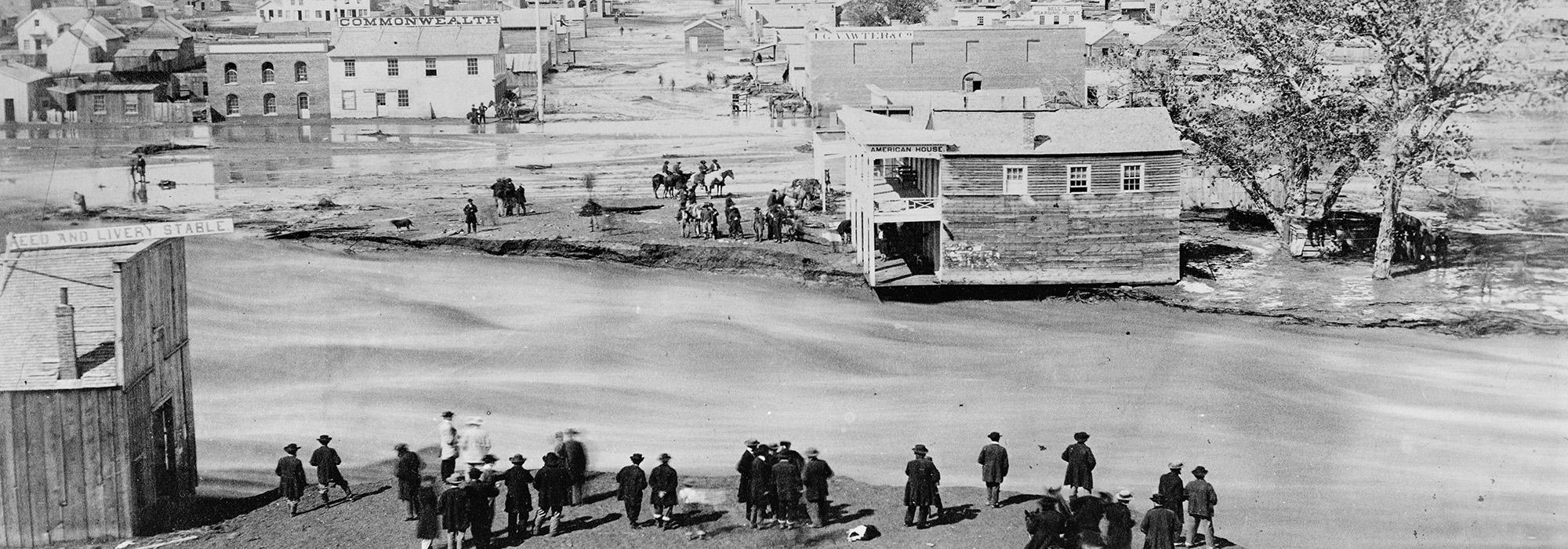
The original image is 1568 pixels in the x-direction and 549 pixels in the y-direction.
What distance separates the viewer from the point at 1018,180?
38375 millimetres

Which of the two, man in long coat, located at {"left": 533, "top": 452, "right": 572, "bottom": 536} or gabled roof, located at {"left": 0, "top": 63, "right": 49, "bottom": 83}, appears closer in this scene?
man in long coat, located at {"left": 533, "top": 452, "right": 572, "bottom": 536}

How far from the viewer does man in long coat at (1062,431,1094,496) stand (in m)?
22.9

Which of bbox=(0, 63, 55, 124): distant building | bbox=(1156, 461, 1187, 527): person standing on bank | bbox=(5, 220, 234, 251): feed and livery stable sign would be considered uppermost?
bbox=(0, 63, 55, 124): distant building

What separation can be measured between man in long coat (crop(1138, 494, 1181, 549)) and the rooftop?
179ft

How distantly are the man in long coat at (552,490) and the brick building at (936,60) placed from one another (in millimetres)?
50698

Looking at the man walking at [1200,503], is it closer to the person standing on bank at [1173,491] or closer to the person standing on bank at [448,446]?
the person standing on bank at [1173,491]

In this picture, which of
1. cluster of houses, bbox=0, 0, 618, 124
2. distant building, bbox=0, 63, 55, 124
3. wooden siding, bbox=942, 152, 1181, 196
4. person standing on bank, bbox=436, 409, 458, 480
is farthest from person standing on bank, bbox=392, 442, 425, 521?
cluster of houses, bbox=0, 0, 618, 124

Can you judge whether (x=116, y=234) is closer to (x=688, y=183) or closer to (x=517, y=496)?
(x=517, y=496)

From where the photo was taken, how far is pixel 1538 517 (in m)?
25.0

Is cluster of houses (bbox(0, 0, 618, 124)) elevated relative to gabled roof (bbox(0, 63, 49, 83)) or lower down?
elevated

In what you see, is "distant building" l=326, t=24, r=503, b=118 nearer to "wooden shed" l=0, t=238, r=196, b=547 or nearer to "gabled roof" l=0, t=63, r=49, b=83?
"gabled roof" l=0, t=63, r=49, b=83

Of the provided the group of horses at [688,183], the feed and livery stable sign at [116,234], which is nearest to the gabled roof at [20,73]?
the feed and livery stable sign at [116,234]

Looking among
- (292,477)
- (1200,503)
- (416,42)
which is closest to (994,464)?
(1200,503)

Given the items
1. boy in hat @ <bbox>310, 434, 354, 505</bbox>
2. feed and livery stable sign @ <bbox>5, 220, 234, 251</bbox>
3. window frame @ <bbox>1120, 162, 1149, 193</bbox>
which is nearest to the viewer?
feed and livery stable sign @ <bbox>5, 220, 234, 251</bbox>
